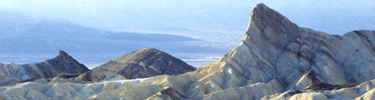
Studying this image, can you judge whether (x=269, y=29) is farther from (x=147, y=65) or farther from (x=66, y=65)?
(x=147, y=65)

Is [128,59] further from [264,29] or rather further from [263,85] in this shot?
[263,85]

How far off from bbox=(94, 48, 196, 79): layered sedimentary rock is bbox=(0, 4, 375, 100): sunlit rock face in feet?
151

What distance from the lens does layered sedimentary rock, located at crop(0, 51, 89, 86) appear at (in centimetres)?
10625

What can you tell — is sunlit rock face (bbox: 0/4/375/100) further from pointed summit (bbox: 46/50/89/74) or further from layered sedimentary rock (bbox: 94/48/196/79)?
layered sedimentary rock (bbox: 94/48/196/79)

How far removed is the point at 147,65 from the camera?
136 meters

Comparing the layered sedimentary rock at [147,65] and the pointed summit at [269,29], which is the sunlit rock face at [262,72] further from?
the layered sedimentary rock at [147,65]

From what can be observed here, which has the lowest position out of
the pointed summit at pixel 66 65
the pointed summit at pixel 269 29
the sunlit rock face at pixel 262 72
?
the pointed summit at pixel 66 65

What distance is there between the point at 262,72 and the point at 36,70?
48.8 m

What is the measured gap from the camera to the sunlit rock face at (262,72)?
74.1m

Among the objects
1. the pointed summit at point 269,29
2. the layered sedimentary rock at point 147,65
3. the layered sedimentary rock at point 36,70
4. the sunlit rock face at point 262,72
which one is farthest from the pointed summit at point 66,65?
the pointed summit at point 269,29

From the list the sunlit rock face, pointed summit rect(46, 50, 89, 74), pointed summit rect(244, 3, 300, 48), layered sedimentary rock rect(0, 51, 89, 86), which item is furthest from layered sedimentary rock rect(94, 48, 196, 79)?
the sunlit rock face

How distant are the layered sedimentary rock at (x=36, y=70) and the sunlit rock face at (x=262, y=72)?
2614 centimetres

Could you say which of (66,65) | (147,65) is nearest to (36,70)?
(66,65)

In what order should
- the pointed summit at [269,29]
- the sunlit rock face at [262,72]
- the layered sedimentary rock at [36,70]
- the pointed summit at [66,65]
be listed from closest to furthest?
the sunlit rock face at [262,72]
the pointed summit at [269,29]
the layered sedimentary rock at [36,70]
the pointed summit at [66,65]
